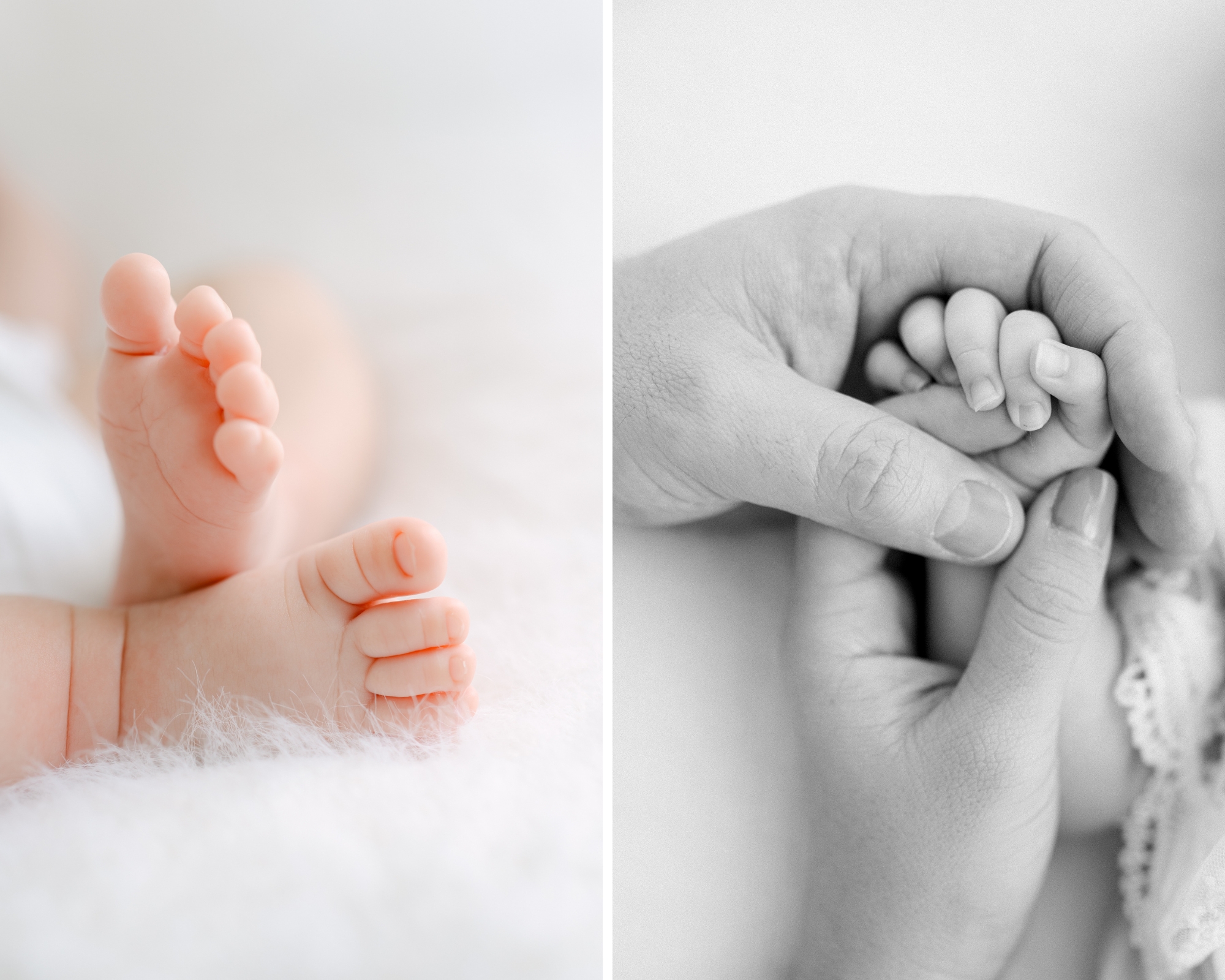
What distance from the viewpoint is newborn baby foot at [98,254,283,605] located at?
14.4 inches

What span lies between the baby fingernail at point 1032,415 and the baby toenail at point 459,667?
0.98 ft

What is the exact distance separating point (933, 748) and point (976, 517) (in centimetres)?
12

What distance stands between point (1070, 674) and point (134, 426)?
0.49 m

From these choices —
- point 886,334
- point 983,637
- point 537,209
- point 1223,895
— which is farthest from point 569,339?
point 1223,895

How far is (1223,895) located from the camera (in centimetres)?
41

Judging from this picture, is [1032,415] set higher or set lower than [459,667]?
higher

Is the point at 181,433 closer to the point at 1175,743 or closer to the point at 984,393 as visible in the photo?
the point at 984,393

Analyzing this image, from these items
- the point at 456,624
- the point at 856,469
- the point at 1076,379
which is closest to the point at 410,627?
the point at 456,624

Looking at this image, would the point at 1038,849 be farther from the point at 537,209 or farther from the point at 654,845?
the point at 537,209

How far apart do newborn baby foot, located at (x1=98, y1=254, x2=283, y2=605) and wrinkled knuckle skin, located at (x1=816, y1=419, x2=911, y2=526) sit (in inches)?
10.9

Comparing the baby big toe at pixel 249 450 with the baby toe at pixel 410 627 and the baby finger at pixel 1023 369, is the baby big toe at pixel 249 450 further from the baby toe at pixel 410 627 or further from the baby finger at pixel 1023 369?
the baby finger at pixel 1023 369

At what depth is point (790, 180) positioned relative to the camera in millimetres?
467

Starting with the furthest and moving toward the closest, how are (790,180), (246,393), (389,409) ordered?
(389,409)
(790,180)
(246,393)

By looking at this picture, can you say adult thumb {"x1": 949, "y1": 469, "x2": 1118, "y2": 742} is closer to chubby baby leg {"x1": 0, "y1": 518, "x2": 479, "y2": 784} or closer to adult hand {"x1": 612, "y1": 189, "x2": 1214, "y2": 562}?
adult hand {"x1": 612, "y1": 189, "x2": 1214, "y2": 562}
